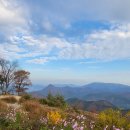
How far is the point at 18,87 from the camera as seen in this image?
2606 inches

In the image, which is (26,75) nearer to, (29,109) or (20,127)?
(29,109)

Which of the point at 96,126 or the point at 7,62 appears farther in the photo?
the point at 7,62

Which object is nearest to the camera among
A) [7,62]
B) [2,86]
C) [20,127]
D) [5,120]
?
[20,127]

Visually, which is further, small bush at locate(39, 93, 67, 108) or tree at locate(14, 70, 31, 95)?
tree at locate(14, 70, 31, 95)

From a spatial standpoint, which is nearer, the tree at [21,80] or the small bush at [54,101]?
the small bush at [54,101]

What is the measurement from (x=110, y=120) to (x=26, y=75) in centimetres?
6014

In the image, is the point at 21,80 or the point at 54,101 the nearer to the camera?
the point at 54,101

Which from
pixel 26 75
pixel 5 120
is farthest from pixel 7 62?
pixel 5 120

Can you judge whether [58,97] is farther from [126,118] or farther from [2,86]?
[2,86]

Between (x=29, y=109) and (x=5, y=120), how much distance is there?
7.29m

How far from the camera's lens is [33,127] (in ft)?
28.2

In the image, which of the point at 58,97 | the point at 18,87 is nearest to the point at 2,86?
the point at 18,87

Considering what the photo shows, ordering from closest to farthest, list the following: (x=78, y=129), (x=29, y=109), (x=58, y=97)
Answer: (x=78, y=129) < (x=29, y=109) < (x=58, y=97)

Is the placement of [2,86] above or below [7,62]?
below
